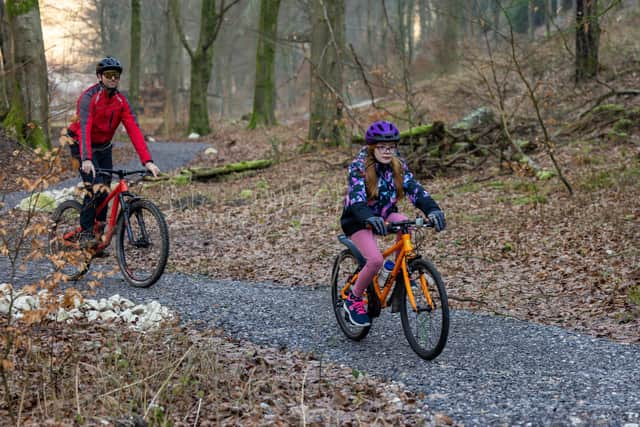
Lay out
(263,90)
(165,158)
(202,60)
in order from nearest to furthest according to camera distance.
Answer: (165,158) < (202,60) < (263,90)

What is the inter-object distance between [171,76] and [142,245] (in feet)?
84.4

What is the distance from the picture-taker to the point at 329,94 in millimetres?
18203

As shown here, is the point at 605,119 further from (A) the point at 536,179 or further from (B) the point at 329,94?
(B) the point at 329,94

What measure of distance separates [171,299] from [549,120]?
436 inches

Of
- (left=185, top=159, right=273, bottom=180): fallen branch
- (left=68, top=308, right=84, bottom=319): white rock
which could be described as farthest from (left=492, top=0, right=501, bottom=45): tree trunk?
(left=68, top=308, right=84, bottom=319): white rock

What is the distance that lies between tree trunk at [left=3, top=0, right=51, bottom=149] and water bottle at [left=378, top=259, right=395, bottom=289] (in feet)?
40.8

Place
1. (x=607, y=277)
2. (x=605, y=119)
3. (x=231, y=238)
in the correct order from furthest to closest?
1. (x=605, y=119)
2. (x=231, y=238)
3. (x=607, y=277)

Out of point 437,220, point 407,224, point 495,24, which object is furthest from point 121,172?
point 495,24

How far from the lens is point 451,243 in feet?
32.7

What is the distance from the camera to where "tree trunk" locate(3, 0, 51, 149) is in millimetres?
15852

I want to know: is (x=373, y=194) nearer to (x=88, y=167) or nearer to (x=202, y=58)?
(x=88, y=167)

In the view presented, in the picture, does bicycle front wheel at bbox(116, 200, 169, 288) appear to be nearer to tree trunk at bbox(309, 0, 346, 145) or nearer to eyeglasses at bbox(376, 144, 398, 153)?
eyeglasses at bbox(376, 144, 398, 153)

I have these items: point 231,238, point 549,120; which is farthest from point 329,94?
point 231,238

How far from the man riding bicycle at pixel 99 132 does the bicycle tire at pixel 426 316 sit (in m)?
2.96
